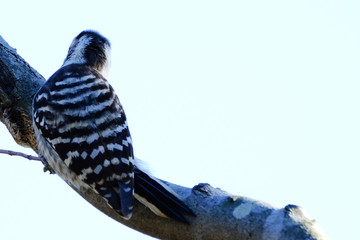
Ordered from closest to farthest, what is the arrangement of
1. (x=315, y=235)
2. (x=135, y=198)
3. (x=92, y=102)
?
(x=315, y=235), (x=135, y=198), (x=92, y=102)

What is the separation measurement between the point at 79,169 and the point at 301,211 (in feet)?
5.70

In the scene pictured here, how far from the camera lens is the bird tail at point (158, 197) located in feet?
11.3

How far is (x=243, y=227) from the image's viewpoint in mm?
3246

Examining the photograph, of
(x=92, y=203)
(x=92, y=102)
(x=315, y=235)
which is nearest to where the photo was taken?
(x=315, y=235)

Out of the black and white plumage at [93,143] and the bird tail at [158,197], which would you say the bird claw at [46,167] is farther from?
the bird tail at [158,197]

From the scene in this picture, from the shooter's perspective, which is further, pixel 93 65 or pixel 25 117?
pixel 93 65

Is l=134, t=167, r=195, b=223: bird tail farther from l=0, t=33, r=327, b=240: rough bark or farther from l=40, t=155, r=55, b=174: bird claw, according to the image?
l=40, t=155, r=55, b=174: bird claw

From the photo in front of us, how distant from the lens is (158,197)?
3.73m

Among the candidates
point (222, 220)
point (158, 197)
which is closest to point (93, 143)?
point (158, 197)

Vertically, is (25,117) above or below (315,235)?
below

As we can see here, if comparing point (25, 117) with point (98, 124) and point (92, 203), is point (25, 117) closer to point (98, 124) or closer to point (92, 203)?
point (98, 124)

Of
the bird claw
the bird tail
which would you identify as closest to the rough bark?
the bird tail

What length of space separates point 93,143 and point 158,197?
768mm

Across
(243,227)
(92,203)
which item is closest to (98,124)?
(92,203)
